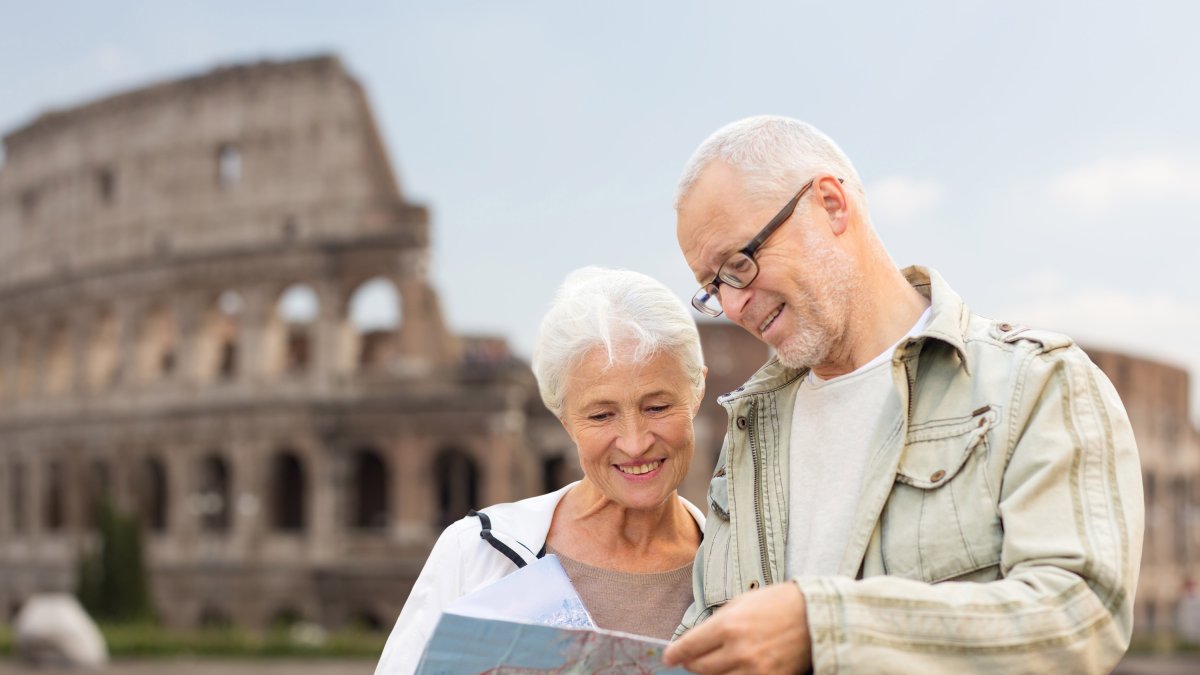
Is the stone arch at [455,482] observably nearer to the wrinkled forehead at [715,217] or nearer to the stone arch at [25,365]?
the stone arch at [25,365]

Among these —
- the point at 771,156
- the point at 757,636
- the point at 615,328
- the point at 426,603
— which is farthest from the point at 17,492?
the point at 757,636

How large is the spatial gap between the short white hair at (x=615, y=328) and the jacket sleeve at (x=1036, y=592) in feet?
2.86

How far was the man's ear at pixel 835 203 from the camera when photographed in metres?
2.23

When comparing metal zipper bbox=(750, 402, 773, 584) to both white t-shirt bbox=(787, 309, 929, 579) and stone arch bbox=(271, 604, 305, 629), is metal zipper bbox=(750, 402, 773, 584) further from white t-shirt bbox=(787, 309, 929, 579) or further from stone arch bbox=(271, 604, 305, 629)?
stone arch bbox=(271, 604, 305, 629)

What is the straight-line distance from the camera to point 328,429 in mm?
23812

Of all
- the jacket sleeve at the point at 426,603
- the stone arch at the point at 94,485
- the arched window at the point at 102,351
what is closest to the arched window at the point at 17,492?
the stone arch at the point at 94,485

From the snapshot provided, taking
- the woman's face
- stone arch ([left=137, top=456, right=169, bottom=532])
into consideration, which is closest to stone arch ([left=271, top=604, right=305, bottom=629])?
stone arch ([left=137, top=456, right=169, bottom=532])

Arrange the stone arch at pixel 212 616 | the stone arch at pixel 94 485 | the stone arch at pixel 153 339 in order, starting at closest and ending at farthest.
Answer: the stone arch at pixel 212 616
the stone arch at pixel 153 339
the stone arch at pixel 94 485

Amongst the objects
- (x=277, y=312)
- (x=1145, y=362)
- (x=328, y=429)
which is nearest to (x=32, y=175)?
(x=277, y=312)

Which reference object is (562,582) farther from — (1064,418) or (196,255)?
(196,255)

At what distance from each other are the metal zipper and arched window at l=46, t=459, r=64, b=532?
27528mm

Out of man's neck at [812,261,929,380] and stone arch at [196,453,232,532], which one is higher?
man's neck at [812,261,929,380]

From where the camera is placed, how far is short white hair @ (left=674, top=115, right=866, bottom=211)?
219 centimetres

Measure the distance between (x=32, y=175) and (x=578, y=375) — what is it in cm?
3055
